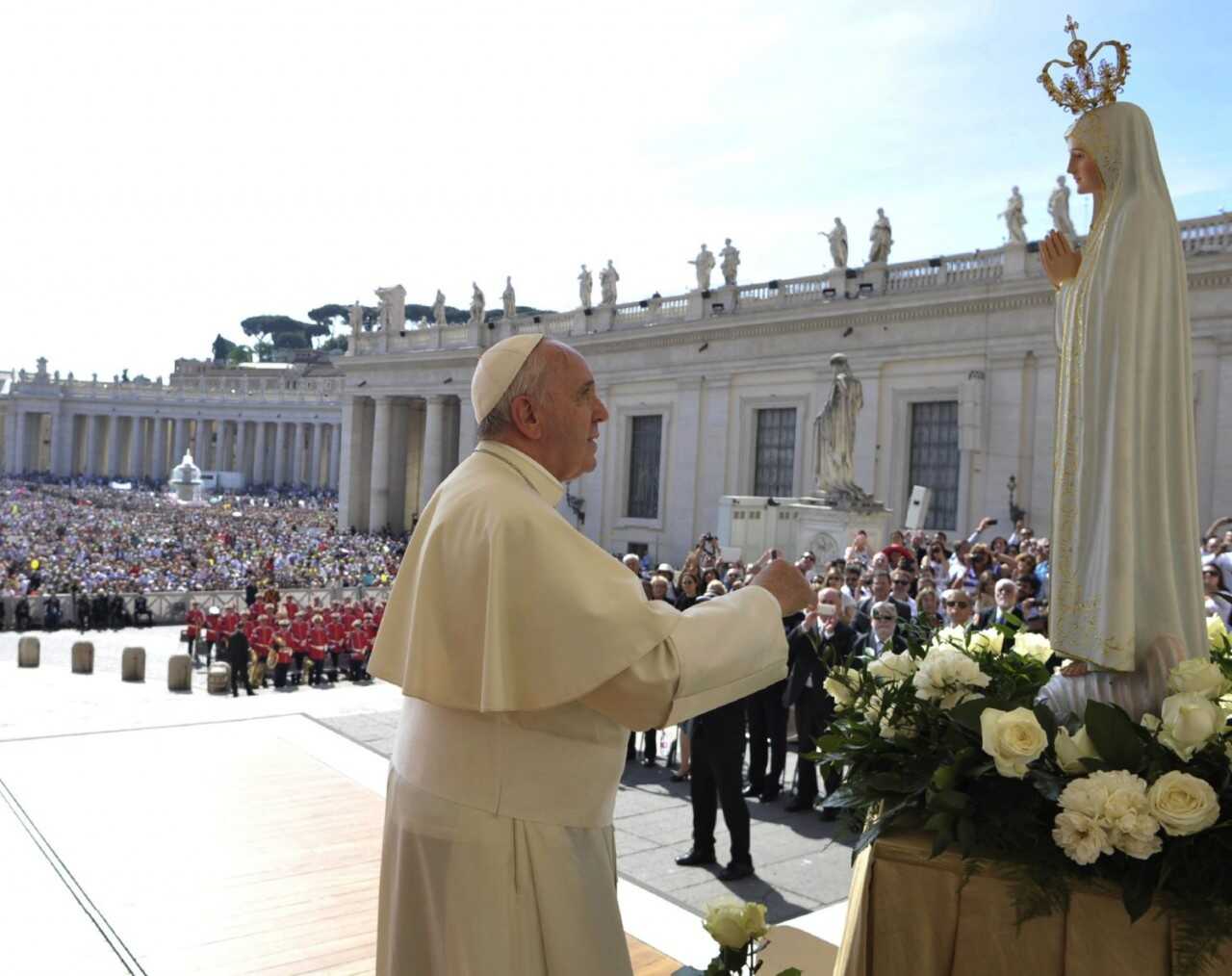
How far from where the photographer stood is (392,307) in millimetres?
46719

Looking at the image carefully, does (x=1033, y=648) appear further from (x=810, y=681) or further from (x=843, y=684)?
(x=810, y=681)

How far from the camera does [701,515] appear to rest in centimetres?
3272

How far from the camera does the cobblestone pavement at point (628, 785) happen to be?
6066mm

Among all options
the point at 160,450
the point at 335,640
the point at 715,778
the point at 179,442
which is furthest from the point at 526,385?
the point at 179,442

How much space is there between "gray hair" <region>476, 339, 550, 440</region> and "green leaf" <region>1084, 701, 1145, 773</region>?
1.62m

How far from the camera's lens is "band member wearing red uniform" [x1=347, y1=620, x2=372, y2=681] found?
58.4 feet

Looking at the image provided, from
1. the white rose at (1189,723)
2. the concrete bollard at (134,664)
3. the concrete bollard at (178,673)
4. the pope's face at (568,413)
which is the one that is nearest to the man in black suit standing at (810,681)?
the white rose at (1189,723)

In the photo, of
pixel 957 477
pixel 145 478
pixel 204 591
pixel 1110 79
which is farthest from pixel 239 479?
pixel 1110 79

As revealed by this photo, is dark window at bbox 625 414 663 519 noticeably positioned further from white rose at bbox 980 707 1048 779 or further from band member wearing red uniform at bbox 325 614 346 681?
white rose at bbox 980 707 1048 779

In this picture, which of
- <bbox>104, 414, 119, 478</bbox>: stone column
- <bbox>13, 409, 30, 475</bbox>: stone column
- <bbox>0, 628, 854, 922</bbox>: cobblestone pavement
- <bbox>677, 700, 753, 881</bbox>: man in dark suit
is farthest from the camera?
<bbox>13, 409, 30, 475</bbox>: stone column

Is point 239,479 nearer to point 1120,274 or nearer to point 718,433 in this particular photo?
point 718,433

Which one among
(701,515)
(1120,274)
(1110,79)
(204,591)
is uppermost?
(1110,79)

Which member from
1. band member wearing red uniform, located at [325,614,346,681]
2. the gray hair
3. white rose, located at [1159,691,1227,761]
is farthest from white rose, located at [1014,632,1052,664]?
band member wearing red uniform, located at [325,614,346,681]

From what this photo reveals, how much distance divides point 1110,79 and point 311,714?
977cm
